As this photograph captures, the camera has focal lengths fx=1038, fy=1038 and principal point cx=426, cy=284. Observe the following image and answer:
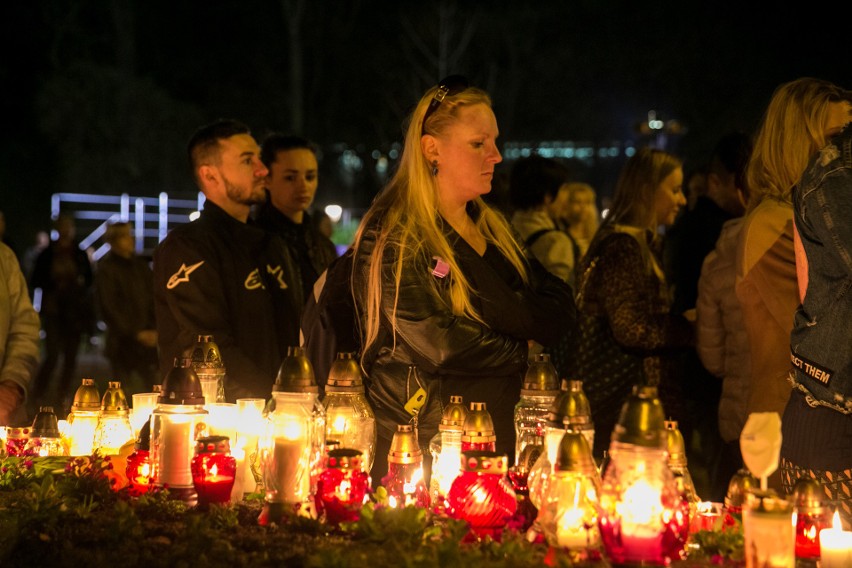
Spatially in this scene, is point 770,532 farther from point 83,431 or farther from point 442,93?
point 83,431

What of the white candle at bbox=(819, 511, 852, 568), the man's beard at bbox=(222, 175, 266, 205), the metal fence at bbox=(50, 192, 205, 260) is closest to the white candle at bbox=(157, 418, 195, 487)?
the white candle at bbox=(819, 511, 852, 568)

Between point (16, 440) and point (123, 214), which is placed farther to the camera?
point (123, 214)

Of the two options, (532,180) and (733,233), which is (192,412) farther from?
(532,180)

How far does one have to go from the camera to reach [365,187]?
27500 mm

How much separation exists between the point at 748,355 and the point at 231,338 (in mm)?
2229

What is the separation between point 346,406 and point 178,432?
1.49 feet

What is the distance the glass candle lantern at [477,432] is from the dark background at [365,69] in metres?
23.6

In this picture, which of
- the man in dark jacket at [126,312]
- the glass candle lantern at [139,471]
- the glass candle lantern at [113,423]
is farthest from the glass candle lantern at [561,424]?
the man in dark jacket at [126,312]

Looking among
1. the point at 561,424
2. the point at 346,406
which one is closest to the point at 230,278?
the point at 346,406

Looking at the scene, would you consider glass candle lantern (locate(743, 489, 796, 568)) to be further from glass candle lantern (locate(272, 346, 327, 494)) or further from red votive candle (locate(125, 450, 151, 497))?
red votive candle (locate(125, 450, 151, 497))

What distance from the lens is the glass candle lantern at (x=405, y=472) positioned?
266 centimetres

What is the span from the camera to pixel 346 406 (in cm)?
286

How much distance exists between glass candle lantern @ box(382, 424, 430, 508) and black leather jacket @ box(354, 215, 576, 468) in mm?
516

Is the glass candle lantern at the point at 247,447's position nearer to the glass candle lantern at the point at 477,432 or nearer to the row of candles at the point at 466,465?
the row of candles at the point at 466,465
